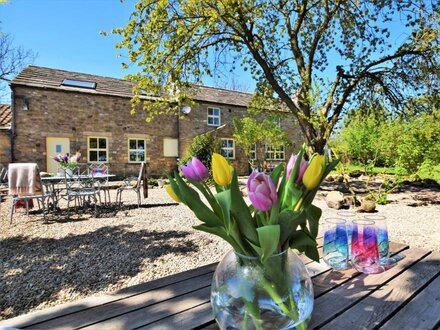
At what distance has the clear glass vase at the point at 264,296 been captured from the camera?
2.57 feet

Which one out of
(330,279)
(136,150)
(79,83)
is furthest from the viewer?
(136,150)

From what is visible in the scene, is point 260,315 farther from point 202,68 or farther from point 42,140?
point 42,140

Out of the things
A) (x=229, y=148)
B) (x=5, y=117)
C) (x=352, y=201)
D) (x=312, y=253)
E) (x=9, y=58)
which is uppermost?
(x=9, y=58)

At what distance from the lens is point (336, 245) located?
1.39m

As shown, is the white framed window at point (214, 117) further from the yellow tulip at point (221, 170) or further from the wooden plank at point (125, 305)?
the yellow tulip at point (221, 170)

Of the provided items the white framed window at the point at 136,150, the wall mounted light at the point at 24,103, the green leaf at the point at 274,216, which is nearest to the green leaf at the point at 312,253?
the green leaf at the point at 274,216

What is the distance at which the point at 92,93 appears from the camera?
12883mm

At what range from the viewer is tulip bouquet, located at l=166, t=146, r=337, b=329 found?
78 centimetres

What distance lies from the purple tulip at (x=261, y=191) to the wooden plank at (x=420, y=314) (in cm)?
59

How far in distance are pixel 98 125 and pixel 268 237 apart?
1384 cm

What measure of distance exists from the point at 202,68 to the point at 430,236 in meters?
7.55

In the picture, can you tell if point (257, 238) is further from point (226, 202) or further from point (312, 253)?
point (312, 253)

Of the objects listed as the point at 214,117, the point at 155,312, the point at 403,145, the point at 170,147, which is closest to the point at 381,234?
the point at 155,312

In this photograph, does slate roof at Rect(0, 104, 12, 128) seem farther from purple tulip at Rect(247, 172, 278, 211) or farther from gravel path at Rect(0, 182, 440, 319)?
purple tulip at Rect(247, 172, 278, 211)
